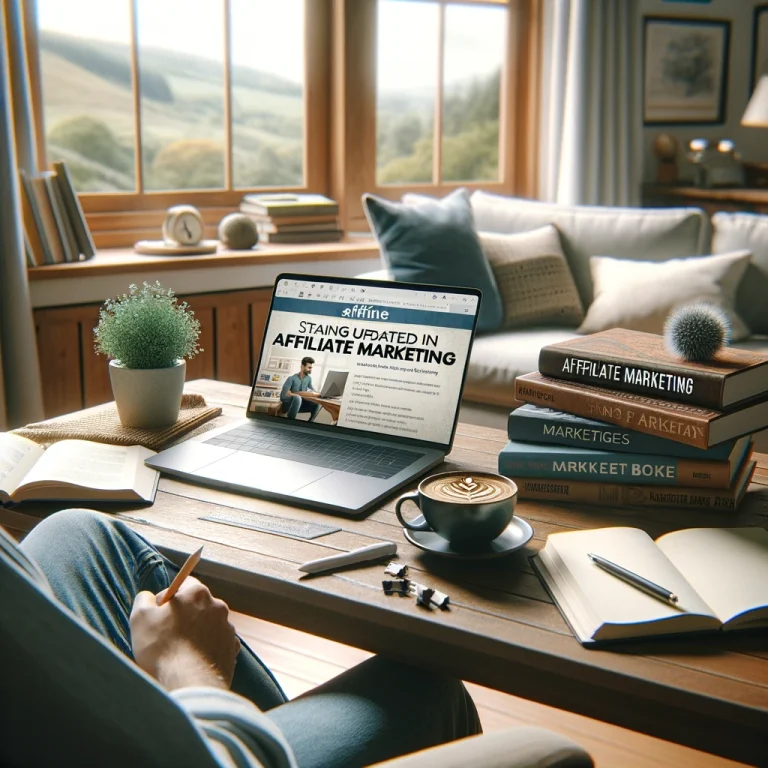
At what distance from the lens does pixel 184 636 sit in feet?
2.84

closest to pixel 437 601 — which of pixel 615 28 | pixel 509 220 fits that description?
pixel 509 220

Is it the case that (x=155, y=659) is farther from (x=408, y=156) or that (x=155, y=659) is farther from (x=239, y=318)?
(x=408, y=156)

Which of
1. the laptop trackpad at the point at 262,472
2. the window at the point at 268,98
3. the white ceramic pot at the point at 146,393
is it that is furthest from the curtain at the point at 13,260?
the laptop trackpad at the point at 262,472

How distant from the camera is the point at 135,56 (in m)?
3.06

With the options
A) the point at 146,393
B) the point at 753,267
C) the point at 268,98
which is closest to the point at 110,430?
the point at 146,393

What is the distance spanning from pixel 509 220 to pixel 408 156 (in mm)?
767

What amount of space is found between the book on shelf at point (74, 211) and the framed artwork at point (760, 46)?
3501 millimetres

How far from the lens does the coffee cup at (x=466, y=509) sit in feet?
3.31

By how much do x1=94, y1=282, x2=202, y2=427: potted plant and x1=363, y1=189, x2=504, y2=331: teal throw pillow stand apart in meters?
1.42

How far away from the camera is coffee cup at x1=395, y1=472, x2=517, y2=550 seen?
3.31 feet

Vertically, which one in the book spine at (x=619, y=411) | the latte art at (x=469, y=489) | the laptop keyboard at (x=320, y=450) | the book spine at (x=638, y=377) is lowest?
the laptop keyboard at (x=320, y=450)

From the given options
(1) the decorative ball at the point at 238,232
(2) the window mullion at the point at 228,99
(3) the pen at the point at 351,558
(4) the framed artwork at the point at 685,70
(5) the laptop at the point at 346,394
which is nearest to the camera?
(3) the pen at the point at 351,558

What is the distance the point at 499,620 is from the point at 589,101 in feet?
11.0

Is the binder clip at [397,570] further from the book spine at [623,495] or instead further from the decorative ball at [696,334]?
the decorative ball at [696,334]
